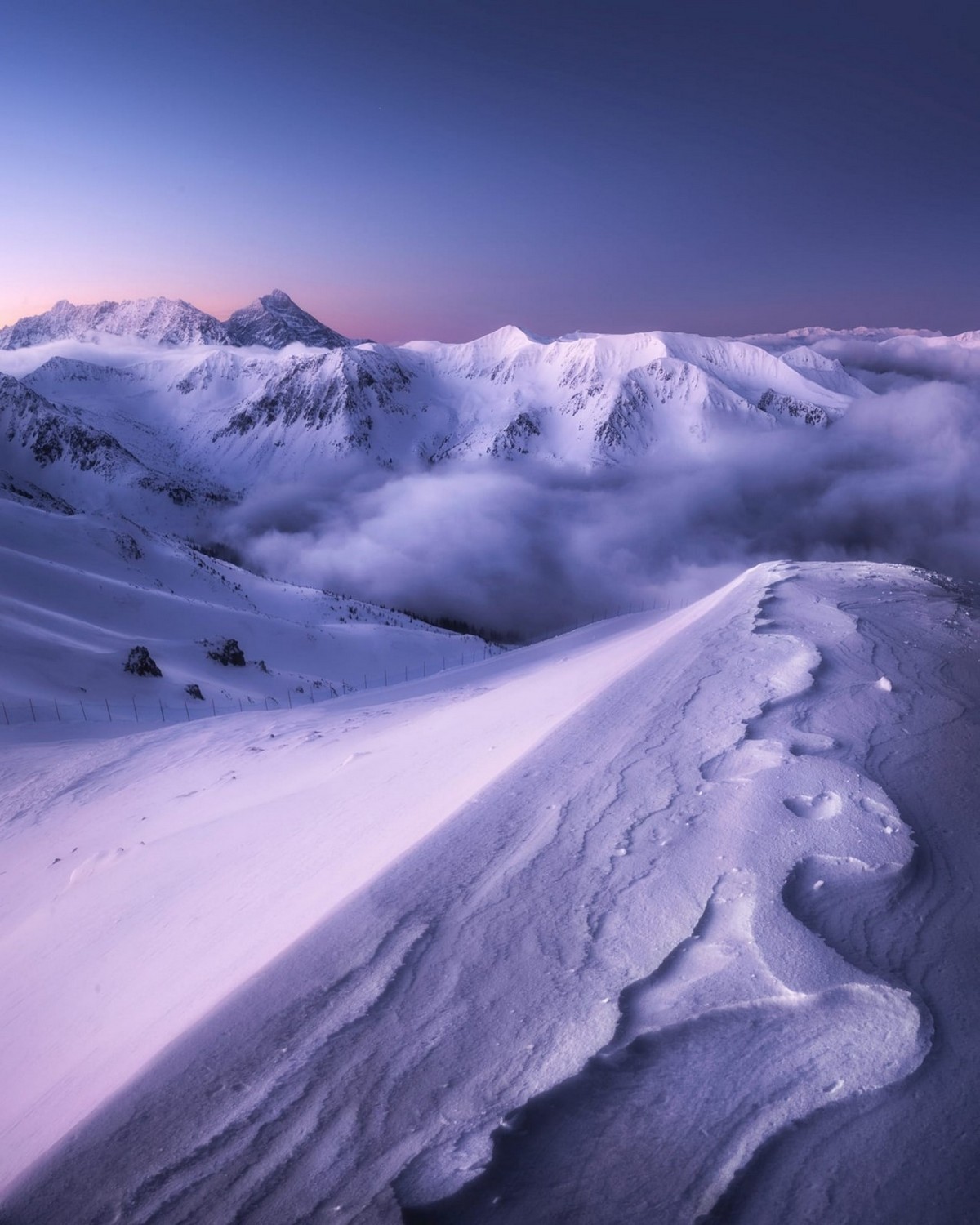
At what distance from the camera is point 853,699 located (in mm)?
4633

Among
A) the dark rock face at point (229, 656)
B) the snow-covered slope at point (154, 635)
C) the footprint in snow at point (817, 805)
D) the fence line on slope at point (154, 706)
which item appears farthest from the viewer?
the dark rock face at point (229, 656)

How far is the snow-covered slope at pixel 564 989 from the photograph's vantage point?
5.76ft

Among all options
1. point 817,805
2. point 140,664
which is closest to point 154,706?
point 140,664

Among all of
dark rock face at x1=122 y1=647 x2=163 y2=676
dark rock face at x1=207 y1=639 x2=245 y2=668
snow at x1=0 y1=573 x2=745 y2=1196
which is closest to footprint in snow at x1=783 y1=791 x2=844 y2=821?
snow at x1=0 y1=573 x2=745 y2=1196

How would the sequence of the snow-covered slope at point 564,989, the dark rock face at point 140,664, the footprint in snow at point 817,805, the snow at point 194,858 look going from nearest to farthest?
the snow-covered slope at point 564,989
the snow at point 194,858
the footprint in snow at point 817,805
the dark rock face at point 140,664

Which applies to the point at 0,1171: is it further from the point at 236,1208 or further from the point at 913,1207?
the point at 913,1207

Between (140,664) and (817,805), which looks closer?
(817,805)

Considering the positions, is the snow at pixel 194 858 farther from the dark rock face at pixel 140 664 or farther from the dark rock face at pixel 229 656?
the dark rock face at pixel 229 656

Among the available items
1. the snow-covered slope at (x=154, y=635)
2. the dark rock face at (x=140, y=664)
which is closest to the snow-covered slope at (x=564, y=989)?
the snow-covered slope at (x=154, y=635)

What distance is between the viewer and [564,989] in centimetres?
229

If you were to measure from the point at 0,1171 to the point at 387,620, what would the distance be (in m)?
64.7

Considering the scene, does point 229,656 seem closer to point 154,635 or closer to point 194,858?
point 154,635

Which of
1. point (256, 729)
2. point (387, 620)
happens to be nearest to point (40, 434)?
point (387, 620)

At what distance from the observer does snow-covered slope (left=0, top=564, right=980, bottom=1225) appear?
1.76 meters
